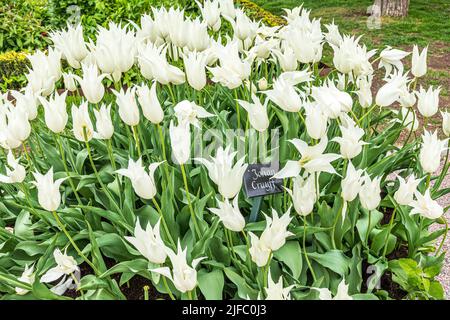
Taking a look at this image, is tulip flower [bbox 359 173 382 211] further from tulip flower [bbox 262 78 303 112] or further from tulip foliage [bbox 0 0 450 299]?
tulip flower [bbox 262 78 303 112]

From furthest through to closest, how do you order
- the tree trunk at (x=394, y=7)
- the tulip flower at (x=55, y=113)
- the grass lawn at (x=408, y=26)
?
the tree trunk at (x=394, y=7), the grass lawn at (x=408, y=26), the tulip flower at (x=55, y=113)

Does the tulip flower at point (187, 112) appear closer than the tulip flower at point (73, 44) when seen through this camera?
Yes

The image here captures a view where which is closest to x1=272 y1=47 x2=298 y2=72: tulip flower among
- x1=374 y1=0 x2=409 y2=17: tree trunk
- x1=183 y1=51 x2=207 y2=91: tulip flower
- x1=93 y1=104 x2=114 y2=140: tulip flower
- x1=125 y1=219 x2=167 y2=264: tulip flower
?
x1=183 y1=51 x2=207 y2=91: tulip flower

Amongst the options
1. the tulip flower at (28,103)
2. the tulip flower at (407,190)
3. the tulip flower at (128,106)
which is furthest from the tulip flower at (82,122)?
the tulip flower at (407,190)

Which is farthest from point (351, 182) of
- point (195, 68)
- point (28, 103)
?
point (28, 103)

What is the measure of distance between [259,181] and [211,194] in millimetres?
218

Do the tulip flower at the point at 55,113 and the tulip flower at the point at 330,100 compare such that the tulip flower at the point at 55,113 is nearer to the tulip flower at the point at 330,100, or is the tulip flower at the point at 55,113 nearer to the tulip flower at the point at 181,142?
the tulip flower at the point at 181,142

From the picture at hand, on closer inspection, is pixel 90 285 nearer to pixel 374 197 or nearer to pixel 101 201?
pixel 101 201

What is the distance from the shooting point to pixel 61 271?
6.72ft

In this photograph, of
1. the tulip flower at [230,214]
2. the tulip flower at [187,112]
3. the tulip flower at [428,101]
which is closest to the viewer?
the tulip flower at [230,214]

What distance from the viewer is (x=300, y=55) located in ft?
9.20

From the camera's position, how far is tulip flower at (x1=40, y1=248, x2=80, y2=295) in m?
1.99

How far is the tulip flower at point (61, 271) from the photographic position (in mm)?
1992

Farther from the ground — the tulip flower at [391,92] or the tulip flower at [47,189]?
the tulip flower at [391,92]
